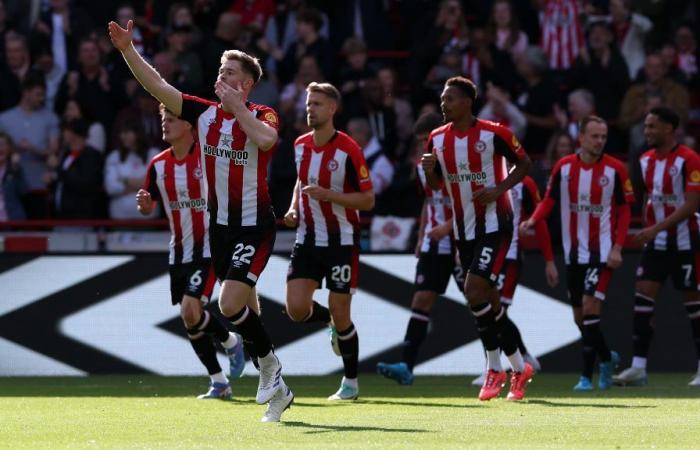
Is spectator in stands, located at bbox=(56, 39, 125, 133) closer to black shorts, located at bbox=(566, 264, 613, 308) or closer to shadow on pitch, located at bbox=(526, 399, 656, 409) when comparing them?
black shorts, located at bbox=(566, 264, 613, 308)

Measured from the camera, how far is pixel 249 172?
32.3 feet

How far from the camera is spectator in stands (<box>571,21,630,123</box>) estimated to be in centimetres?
1778

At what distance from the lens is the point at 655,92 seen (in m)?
17.1

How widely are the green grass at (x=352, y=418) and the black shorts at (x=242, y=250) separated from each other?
939 millimetres

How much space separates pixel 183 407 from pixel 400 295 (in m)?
4.37

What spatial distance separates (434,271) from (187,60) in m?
5.60

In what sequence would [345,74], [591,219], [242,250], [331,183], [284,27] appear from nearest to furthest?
1. [242,250]
2. [331,183]
3. [591,219]
4. [345,74]
5. [284,27]

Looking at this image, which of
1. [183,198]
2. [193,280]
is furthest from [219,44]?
[193,280]

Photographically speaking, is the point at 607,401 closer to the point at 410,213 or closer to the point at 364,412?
the point at 364,412

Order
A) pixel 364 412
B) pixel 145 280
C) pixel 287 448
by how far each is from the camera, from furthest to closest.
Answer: pixel 145 280, pixel 364 412, pixel 287 448

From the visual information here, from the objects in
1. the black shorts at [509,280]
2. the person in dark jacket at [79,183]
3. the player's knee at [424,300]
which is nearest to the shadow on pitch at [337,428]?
the player's knee at [424,300]

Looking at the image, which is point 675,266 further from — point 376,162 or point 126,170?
point 126,170

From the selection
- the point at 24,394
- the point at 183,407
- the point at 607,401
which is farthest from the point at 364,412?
the point at 24,394

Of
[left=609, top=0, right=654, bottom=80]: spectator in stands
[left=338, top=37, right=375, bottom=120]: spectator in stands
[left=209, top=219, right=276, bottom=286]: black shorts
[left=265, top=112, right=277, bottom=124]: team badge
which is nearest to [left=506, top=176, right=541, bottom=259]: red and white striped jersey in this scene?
[left=338, top=37, right=375, bottom=120]: spectator in stands
